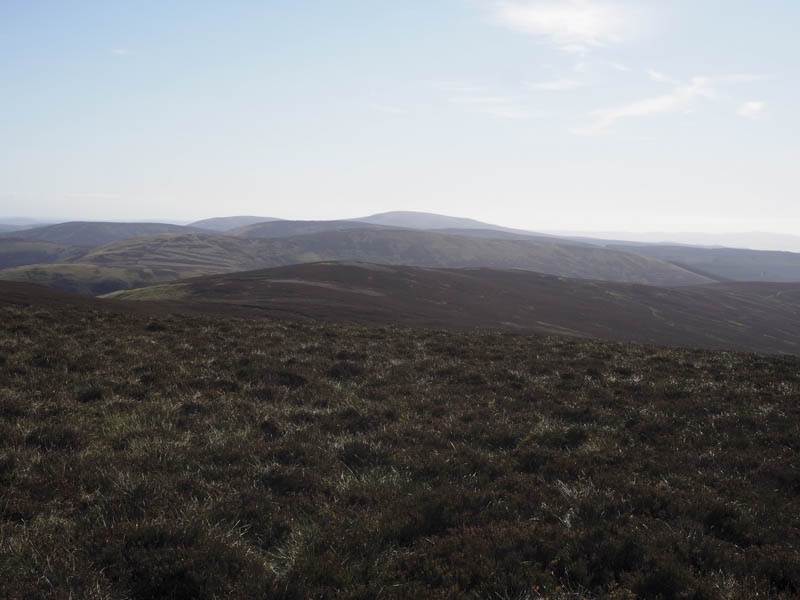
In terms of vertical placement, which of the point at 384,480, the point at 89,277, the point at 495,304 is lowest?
the point at 89,277

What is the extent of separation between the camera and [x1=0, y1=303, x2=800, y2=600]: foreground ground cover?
5480 mm

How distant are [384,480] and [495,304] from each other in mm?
71563

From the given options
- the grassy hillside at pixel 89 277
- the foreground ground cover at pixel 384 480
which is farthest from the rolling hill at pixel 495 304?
the grassy hillside at pixel 89 277

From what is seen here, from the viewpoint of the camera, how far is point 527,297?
90000 millimetres

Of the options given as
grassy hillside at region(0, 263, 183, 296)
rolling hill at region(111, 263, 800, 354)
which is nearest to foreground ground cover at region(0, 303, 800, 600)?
rolling hill at region(111, 263, 800, 354)

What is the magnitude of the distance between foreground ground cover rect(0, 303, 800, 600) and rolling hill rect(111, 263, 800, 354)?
96.9 feet

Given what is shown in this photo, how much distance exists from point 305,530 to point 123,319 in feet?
74.4

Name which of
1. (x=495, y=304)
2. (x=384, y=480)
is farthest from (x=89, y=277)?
(x=384, y=480)

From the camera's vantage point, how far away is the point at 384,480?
8367 mm

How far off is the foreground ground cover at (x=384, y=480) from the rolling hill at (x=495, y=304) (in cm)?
2952

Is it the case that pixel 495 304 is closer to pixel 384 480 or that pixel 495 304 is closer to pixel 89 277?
pixel 384 480

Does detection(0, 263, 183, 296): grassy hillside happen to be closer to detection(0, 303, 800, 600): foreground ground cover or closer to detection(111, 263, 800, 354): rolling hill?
detection(111, 263, 800, 354): rolling hill

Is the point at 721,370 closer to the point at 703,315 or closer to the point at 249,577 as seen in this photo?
the point at 249,577

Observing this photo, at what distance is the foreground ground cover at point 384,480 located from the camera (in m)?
5.48
